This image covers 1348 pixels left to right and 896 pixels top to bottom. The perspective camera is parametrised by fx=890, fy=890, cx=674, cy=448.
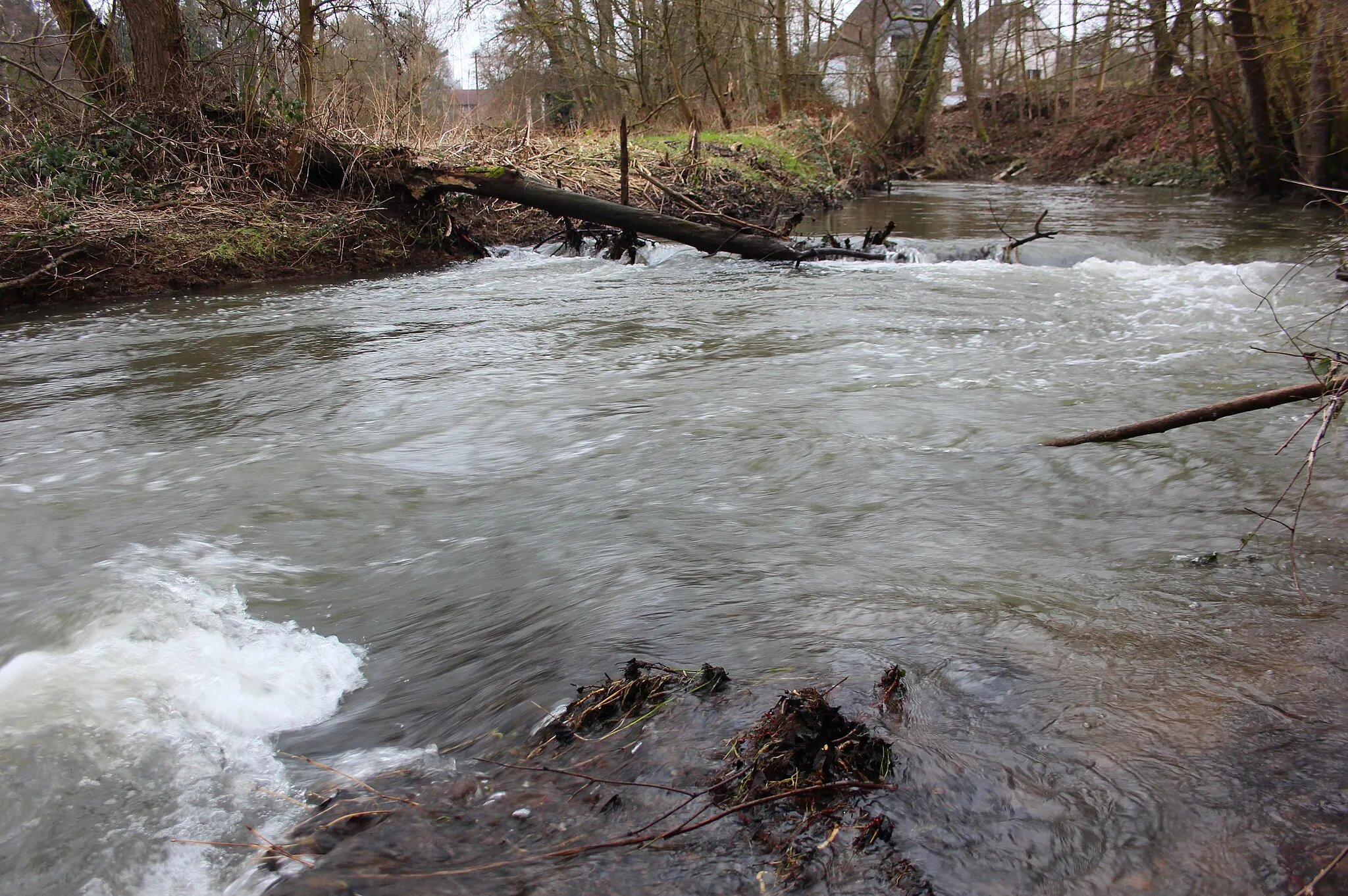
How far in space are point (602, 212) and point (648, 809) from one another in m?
10.4

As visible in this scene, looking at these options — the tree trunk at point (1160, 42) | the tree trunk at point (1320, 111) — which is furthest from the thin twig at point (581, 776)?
the tree trunk at point (1160, 42)

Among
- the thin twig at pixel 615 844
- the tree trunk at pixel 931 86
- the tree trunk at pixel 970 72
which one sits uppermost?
the tree trunk at pixel 970 72

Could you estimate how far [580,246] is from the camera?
535 inches

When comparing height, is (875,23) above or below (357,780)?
above

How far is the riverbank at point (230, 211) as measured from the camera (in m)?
10.0

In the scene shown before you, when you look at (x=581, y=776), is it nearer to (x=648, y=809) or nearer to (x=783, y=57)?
(x=648, y=809)

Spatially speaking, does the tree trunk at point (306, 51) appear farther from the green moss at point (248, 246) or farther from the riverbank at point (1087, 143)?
the riverbank at point (1087, 143)

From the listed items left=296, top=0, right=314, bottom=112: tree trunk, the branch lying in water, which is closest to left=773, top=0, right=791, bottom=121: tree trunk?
left=296, top=0, right=314, bottom=112: tree trunk

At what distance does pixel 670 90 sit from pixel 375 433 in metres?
23.5

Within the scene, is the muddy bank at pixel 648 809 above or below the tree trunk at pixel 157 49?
below

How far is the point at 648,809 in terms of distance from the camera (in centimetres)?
204

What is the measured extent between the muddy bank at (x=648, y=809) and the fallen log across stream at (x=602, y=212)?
9.83 m

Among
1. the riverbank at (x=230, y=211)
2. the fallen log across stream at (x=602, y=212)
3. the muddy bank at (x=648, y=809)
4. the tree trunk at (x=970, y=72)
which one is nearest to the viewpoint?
the muddy bank at (x=648, y=809)

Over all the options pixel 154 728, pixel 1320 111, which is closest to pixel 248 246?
pixel 154 728
